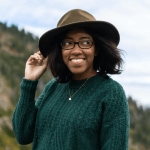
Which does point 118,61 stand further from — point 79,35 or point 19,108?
point 19,108

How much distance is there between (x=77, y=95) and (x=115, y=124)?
41 cm

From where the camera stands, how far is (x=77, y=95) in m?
4.11

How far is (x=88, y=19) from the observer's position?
13.4ft

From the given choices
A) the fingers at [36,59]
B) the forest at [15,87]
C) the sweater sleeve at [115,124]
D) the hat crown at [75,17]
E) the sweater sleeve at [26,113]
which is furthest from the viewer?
the forest at [15,87]

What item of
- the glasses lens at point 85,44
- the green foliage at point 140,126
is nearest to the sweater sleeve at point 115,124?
the glasses lens at point 85,44

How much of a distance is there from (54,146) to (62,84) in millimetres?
568

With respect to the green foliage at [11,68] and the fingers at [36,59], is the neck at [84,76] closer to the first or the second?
the fingers at [36,59]

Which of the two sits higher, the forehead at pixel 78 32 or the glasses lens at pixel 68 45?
the forehead at pixel 78 32

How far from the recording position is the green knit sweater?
3879 millimetres

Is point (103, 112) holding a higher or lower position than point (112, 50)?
lower

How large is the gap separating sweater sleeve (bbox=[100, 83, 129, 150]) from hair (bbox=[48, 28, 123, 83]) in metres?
0.31

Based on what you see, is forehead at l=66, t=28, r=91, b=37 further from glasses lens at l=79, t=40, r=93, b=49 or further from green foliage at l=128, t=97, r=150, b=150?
green foliage at l=128, t=97, r=150, b=150

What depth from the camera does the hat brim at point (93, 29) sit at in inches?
160

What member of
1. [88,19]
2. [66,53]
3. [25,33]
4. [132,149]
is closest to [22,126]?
[66,53]
